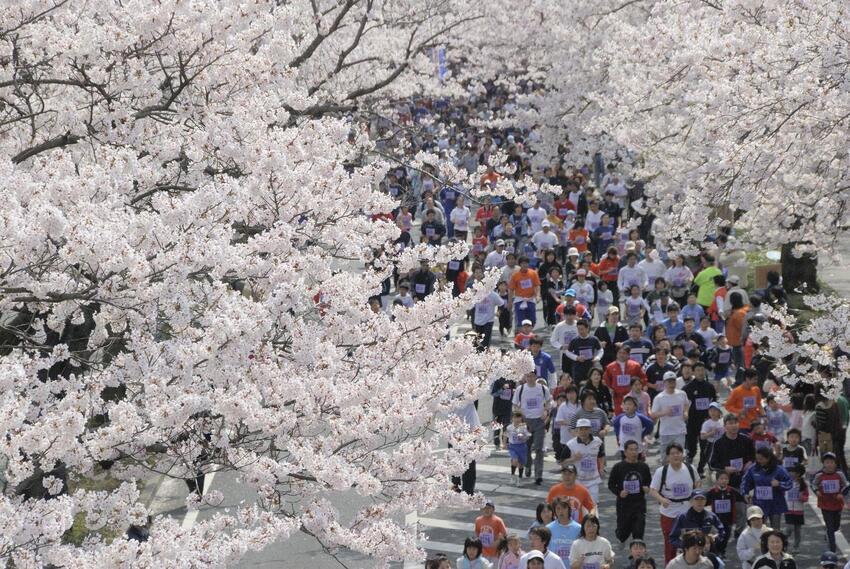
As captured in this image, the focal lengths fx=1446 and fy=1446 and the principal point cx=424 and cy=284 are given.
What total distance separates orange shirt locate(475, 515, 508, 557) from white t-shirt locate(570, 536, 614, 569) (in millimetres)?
1046

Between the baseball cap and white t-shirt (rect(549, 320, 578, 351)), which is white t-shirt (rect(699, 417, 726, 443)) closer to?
the baseball cap

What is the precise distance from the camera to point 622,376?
18688 mm

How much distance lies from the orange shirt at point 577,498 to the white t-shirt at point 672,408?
3240 mm

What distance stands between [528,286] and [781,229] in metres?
5.94

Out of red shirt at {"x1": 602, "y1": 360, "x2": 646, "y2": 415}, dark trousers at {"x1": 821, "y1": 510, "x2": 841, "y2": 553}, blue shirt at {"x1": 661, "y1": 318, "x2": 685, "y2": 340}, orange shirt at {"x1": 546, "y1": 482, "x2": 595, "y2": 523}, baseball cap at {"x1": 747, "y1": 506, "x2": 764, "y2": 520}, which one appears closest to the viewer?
baseball cap at {"x1": 747, "y1": 506, "x2": 764, "y2": 520}

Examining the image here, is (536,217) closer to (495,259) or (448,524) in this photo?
(495,259)

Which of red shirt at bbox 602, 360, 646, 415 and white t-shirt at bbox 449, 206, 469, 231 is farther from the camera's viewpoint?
white t-shirt at bbox 449, 206, 469, 231

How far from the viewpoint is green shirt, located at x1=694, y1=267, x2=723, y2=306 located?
2328cm

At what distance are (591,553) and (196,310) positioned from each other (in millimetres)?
5015

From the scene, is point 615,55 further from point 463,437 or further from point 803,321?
point 463,437

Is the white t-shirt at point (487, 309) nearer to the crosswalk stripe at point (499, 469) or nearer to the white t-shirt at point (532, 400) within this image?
the crosswalk stripe at point (499, 469)

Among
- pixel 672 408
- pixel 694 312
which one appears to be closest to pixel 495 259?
pixel 694 312

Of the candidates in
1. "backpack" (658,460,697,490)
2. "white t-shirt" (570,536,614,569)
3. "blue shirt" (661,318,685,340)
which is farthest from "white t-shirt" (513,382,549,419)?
"white t-shirt" (570,536,614,569)

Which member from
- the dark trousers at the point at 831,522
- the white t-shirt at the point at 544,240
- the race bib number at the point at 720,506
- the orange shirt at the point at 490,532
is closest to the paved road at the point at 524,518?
the dark trousers at the point at 831,522
